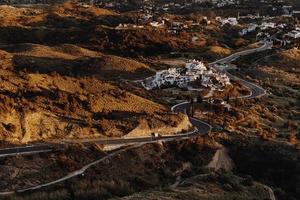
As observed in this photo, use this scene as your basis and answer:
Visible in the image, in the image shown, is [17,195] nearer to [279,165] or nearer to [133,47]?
[279,165]

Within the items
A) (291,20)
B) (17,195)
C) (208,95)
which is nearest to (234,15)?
(291,20)

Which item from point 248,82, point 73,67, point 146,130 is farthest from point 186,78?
point 146,130

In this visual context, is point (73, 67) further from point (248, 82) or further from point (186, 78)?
point (248, 82)

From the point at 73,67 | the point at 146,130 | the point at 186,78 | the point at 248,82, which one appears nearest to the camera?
the point at 146,130

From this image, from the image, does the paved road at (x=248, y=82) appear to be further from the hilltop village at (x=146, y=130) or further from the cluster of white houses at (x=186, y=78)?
the cluster of white houses at (x=186, y=78)

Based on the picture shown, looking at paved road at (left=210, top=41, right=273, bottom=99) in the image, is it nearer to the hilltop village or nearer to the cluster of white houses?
the hilltop village

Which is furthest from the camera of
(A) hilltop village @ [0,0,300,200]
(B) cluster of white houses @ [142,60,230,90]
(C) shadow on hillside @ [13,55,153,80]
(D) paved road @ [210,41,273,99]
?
(C) shadow on hillside @ [13,55,153,80]

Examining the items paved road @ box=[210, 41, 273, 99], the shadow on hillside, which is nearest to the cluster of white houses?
paved road @ box=[210, 41, 273, 99]

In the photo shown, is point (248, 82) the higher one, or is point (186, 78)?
point (186, 78)
